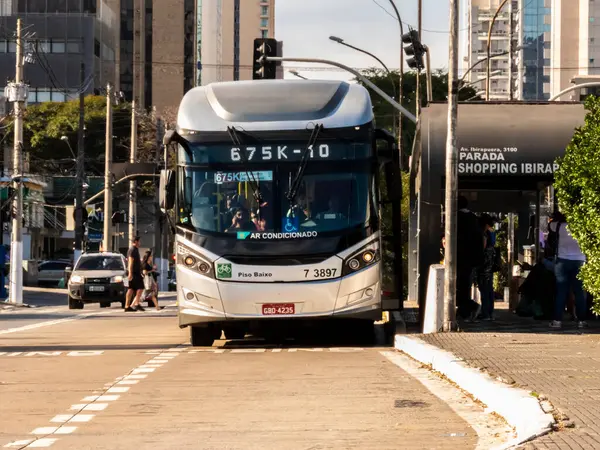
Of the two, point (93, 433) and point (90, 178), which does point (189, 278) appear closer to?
point (93, 433)

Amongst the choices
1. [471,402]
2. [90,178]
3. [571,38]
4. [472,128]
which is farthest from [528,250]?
[571,38]

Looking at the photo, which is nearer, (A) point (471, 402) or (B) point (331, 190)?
(A) point (471, 402)

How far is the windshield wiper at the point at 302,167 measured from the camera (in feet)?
61.6

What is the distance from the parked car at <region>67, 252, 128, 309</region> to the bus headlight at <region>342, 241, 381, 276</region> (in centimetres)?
2428

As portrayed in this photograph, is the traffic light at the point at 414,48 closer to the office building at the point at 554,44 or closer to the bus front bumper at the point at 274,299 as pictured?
the bus front bumper at the point at 274,299

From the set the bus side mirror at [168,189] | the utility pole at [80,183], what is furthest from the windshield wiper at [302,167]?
the utility pole at [80,183]

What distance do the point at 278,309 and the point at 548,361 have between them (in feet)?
16.6

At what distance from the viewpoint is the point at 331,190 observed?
18812 millimetres

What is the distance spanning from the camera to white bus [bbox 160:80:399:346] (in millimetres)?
18438

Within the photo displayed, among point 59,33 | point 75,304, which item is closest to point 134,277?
point 75,304

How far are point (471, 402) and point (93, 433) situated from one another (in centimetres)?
340

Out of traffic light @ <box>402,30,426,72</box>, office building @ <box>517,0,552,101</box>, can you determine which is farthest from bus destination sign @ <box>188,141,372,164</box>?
office building @ <box>517,0,552,101</box>

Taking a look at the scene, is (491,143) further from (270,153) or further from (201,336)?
(201,336)

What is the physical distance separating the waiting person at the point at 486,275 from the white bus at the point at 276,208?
4579 mm
